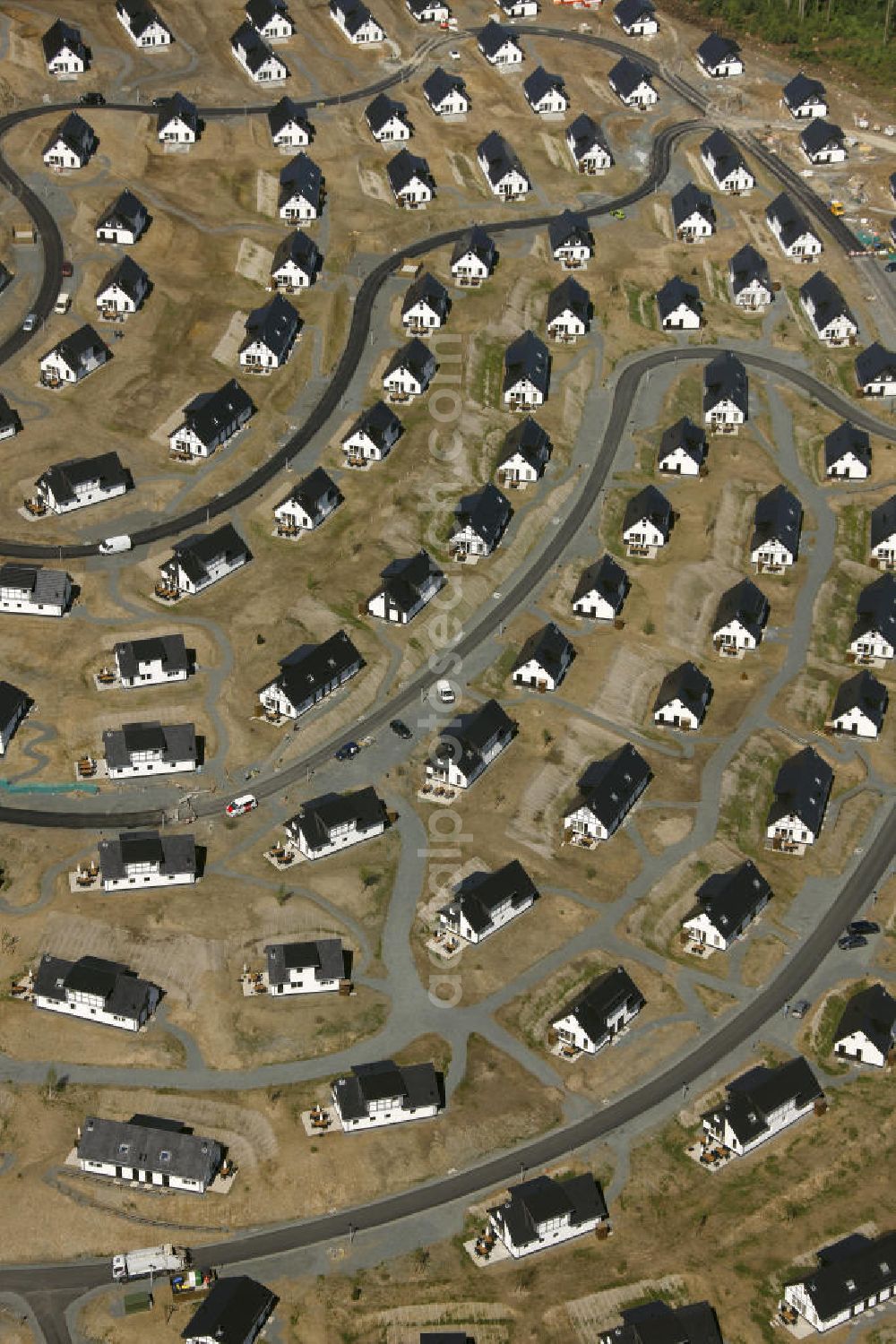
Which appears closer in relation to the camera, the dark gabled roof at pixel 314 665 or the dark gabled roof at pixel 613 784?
the dark gabled roof at pixel 613 784

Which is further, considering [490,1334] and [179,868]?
[179,868]

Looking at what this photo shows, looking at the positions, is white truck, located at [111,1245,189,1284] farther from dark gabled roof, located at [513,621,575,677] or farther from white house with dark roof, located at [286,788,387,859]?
dark gabled roof, located at [513,621,575,677]

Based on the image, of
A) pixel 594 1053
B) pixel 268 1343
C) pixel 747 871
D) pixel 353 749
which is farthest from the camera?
pixel 353 749

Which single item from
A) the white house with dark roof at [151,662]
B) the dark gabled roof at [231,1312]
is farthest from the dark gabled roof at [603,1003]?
the white house with dark roof at [151,662]

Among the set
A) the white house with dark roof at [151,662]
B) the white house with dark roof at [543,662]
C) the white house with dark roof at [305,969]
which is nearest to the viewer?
the white house with dark roof at [305,969]

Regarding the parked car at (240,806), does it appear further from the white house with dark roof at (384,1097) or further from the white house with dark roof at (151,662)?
the white house with dark roof at (384,1097)

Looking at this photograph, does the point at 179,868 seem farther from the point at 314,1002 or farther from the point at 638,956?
the point at 638,956

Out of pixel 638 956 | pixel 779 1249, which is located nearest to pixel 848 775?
pixel 638 956
